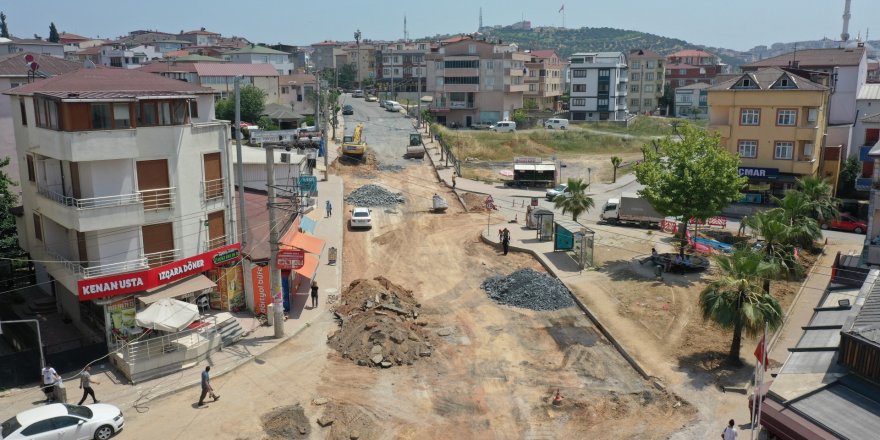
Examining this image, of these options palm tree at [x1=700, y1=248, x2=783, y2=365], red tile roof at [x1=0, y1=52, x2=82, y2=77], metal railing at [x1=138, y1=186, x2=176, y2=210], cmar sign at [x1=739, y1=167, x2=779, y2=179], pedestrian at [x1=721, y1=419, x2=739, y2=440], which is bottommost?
pedestrian at [x1=721, y1=419, x2=739, y2=440]

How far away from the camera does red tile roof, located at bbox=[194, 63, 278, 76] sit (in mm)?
86375

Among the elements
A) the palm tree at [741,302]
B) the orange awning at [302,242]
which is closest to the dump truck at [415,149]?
the orange awning at [302,242]

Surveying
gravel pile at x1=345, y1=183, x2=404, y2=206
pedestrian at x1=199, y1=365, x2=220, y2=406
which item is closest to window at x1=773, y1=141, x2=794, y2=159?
gravel pile at x1=345, y1=183, x2=404, y2=206

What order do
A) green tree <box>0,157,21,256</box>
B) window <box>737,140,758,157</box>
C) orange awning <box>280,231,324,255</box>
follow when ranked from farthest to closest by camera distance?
window <box>737,140,758,157</box> → green tree <box>0,157,21,256</box> → orange awning <box>280,231,324,255</box>

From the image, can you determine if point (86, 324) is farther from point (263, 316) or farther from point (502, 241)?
point (502, 241)

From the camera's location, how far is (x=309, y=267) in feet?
113

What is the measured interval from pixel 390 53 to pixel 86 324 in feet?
461

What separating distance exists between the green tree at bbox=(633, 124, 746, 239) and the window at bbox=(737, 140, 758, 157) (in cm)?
1894

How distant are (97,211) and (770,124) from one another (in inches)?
1964

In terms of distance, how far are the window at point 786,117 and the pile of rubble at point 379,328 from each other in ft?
122

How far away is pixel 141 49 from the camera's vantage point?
12662cm

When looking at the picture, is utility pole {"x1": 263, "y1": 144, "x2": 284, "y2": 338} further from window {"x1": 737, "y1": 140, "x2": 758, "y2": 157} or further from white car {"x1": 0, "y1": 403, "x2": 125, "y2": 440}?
window {"x1": 737, "y1": 140, "x2": 758, "y2": 157}

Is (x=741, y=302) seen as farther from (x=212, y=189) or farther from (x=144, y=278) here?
(x=144, y=278)

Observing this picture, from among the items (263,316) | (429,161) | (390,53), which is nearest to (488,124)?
(429,161)
